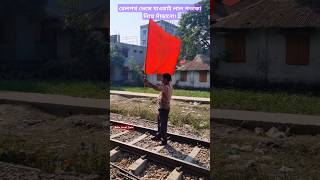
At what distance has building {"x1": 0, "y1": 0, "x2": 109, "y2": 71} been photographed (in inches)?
137

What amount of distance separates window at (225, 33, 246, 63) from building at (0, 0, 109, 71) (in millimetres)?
1038

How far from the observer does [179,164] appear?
9.73 feet

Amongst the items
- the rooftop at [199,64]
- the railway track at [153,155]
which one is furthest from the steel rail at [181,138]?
the rooftop at [199,64]

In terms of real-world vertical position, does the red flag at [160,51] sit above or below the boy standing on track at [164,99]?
above

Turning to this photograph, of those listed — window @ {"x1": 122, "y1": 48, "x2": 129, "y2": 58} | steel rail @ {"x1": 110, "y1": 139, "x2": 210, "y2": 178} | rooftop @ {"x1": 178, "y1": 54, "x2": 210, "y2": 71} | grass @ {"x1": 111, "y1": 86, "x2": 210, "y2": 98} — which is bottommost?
steel rail @ {"x1": 110, "y1": 139, "x2": 210, "y2": 178}

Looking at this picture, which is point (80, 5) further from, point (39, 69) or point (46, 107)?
point (46, 107)

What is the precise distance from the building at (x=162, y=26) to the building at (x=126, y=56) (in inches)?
2.0

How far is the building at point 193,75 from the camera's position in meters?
2.86

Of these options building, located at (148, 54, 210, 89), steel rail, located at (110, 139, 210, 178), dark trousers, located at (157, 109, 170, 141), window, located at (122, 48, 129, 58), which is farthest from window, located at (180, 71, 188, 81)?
steel rail, located at (110, 139, 210, 178)

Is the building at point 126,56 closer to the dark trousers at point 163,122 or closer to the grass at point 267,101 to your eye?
the dark trousers at point 163,122

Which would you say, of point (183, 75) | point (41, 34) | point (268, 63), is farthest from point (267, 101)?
point (41, 34)

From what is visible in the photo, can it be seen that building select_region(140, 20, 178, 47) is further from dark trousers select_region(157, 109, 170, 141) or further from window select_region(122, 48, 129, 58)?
dark trousers select_region(157, 109, 170, 141)

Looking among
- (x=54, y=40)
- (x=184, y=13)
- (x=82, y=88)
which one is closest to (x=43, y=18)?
(x=54, y=40)

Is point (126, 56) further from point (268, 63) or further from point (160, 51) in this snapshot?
point (268, 63)
